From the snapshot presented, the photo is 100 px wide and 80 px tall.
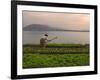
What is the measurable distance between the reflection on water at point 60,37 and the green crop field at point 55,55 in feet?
0.17

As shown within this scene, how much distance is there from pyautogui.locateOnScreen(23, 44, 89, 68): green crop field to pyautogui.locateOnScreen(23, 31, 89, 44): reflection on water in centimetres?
5

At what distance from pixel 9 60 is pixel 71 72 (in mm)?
685

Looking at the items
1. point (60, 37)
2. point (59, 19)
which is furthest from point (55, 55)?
point (59, 19)

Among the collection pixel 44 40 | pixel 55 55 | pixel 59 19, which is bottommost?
pixel 55 55

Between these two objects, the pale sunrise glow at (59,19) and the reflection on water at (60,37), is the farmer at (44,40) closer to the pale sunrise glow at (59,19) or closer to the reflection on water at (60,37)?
the reflection on water at (60,37)

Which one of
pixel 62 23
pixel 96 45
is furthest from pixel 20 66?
pixel 96 45

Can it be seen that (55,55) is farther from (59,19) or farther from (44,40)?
(59,19)

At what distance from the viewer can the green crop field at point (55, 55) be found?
214 cm

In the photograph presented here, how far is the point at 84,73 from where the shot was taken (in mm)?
2301

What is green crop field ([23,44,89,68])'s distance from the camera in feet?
7.01

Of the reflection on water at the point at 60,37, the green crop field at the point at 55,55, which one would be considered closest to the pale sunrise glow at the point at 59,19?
the reflection on water at the point at 60,37

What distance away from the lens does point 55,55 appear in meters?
2.22

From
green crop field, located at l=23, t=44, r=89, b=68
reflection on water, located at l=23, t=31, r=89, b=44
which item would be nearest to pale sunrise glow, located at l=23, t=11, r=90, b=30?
reflection on water, located at l=23, t=31, r=89, b=44

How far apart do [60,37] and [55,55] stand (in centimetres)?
20
